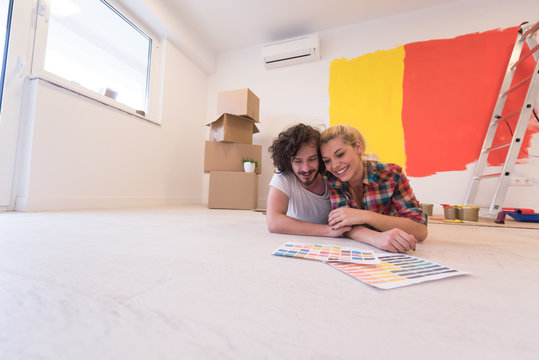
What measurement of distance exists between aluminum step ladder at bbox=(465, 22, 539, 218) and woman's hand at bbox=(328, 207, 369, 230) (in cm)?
161

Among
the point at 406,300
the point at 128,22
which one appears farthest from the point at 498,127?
the point at 128,22

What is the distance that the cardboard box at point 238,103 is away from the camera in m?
2.58

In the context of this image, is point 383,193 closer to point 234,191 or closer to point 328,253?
point 328,253

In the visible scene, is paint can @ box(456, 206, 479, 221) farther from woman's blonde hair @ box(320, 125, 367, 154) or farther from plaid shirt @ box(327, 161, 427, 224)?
woman's blonde hair @ box(320, 125, 367, 154)

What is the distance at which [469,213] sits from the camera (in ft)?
5.95

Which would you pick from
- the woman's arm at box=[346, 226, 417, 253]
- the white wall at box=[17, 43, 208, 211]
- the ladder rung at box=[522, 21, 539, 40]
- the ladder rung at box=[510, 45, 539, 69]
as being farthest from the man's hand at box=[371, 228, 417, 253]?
the ladder rung at box=[522, 21, 539, 40]

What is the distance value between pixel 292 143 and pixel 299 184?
0.21 meters

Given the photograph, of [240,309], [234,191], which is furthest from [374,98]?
[240,309]

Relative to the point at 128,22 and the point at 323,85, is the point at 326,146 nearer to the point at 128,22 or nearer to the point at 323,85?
the point at 323,85

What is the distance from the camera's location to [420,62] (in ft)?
8.22

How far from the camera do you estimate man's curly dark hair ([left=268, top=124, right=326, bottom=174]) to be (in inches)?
40.5

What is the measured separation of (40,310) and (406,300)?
0.57 m

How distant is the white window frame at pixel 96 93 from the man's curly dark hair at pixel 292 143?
1.69 m

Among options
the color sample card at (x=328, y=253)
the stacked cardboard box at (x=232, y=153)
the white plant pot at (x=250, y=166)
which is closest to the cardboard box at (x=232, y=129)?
the stacked cardboard box at (x=232, y=153)
